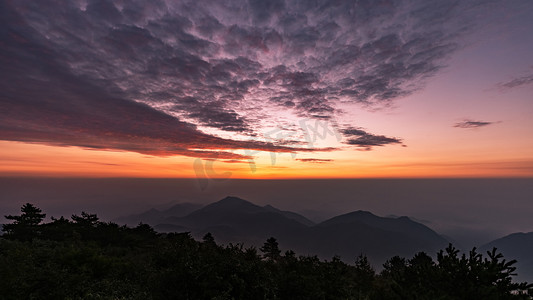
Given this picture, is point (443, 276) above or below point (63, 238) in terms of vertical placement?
above

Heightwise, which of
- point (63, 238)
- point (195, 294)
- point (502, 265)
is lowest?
point (63, 238)

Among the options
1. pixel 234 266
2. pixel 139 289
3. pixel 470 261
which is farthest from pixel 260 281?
pixel 470 261

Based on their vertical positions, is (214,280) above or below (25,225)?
above

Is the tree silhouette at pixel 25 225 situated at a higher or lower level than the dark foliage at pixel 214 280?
lower

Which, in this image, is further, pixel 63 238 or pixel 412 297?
pixel 63 238

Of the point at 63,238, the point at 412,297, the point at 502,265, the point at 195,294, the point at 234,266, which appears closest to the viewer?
the point at 412,297

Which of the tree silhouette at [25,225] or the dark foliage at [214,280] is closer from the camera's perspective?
the dark foliage at [214,280]

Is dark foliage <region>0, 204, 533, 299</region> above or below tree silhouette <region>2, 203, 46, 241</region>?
above

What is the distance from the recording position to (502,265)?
481 inches

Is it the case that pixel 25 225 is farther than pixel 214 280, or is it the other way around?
pixel 25 225

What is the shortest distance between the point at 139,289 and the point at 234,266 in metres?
5.27

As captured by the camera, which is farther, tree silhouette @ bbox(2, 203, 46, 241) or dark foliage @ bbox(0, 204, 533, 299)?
tree silhouette @ bbox(2, 203, 46, 241)

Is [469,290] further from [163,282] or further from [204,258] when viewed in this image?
[163,282]

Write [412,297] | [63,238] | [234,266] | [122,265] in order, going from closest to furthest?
[412,297]
[234,266]
[122,265]
[63,238]
